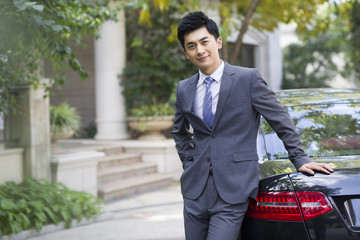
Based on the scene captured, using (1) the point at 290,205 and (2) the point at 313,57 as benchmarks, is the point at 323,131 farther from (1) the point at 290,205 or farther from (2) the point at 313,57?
(2) the point at 313,57

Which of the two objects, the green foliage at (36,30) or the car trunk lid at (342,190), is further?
the green foliage at (36,30)

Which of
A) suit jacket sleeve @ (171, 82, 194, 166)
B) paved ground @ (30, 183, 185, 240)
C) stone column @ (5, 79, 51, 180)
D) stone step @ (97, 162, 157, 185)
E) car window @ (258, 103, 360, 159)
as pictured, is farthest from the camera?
stone step @ (97, 162, 157, 185)

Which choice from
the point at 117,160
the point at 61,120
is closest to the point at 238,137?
the point at 61,120

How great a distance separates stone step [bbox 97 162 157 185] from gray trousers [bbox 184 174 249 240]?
5449mm

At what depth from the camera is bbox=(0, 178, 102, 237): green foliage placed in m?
5.02

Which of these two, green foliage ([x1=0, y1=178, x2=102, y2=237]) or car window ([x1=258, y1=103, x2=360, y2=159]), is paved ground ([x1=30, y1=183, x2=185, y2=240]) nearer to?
green foliage ([x1=0, y1=178, x2=102, y2=237])

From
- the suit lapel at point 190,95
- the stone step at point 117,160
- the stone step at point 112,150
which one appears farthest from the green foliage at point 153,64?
the suit lapel at point 190,95

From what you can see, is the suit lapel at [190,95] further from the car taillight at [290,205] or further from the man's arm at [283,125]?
the car taillight at [290,205]

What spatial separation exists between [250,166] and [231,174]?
0.12m

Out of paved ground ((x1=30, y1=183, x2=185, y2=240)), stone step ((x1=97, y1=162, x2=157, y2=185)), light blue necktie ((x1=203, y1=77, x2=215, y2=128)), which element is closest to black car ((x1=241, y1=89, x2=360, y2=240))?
light blue necktie ((x1=203, y1=77, x2=215, y2=128))

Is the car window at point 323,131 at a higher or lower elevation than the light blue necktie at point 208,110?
lower

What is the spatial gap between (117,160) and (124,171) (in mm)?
434

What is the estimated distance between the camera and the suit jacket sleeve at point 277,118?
2.42 metres

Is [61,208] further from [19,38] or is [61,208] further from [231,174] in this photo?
[231,174]
